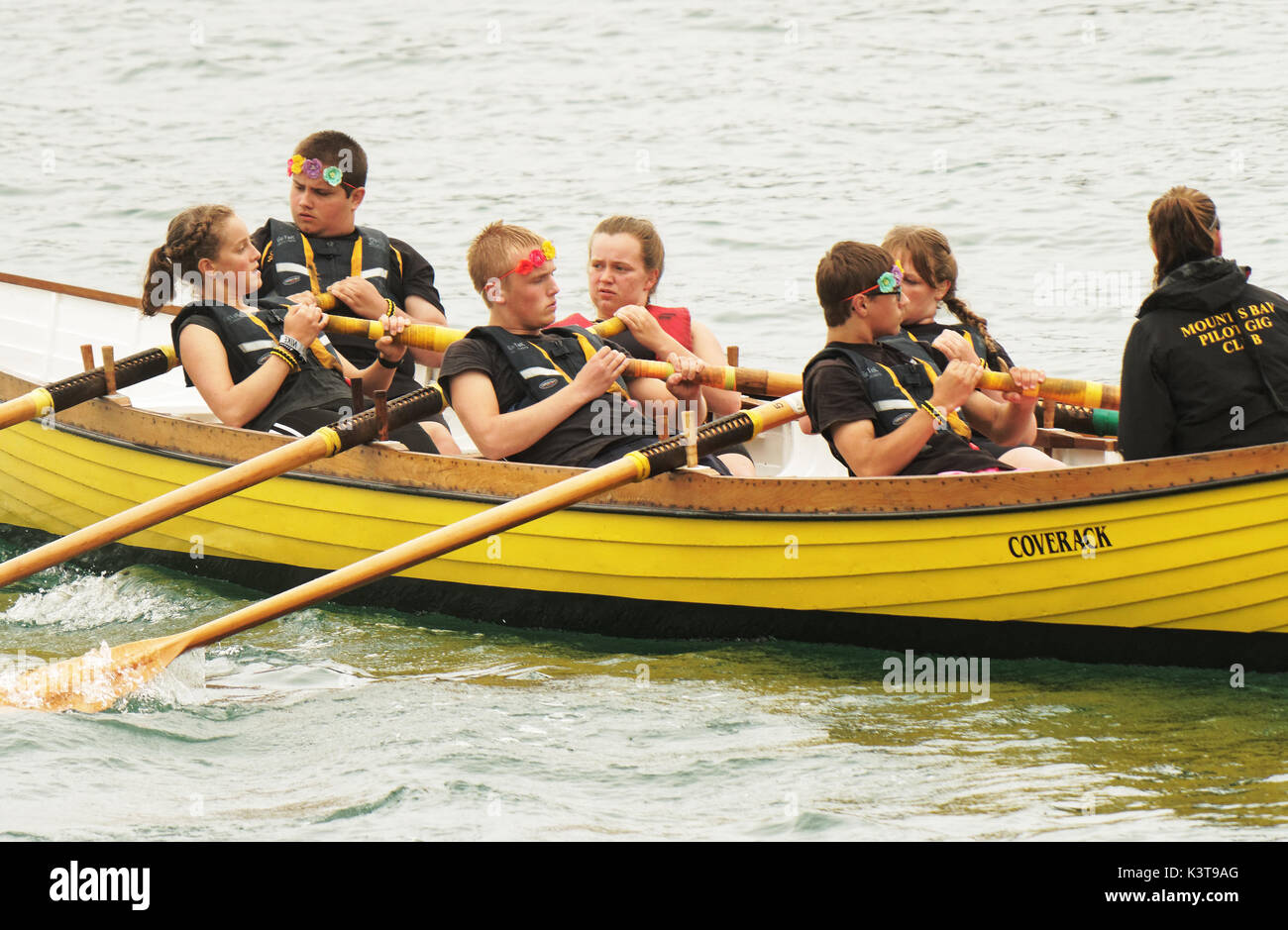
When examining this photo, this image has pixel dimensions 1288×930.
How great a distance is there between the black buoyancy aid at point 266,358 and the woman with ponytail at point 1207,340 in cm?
312

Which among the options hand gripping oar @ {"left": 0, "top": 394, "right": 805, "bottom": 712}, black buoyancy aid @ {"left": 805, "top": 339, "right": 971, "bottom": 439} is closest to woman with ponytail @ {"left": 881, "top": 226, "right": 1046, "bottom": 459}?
black buoyancy aid @ {"left": 805, "top": 339, "right": 971, "bottom": 439}

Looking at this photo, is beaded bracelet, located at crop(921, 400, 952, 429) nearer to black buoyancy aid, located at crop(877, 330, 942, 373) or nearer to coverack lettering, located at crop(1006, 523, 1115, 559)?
black buoyancy aid, located at crop(877, 330, 942, 373)

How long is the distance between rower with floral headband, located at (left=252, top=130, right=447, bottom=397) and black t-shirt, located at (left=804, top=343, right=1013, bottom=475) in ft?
7.09

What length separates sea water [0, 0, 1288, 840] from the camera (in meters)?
4.52

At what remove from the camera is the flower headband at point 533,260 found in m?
5.60

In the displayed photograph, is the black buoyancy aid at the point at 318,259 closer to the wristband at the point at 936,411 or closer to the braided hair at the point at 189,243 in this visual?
the braided hair at the point at 189,243

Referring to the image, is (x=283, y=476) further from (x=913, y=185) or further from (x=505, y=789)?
(x=913, y=185)

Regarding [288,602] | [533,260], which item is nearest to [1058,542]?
[533,260]

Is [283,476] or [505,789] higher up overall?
[283,476]

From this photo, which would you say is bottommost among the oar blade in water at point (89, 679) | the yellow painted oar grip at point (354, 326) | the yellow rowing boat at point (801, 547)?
the oar blade in water at point (89, 679)

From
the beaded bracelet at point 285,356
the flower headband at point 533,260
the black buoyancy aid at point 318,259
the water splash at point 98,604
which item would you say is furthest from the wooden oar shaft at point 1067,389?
the water splash at point 98,604
